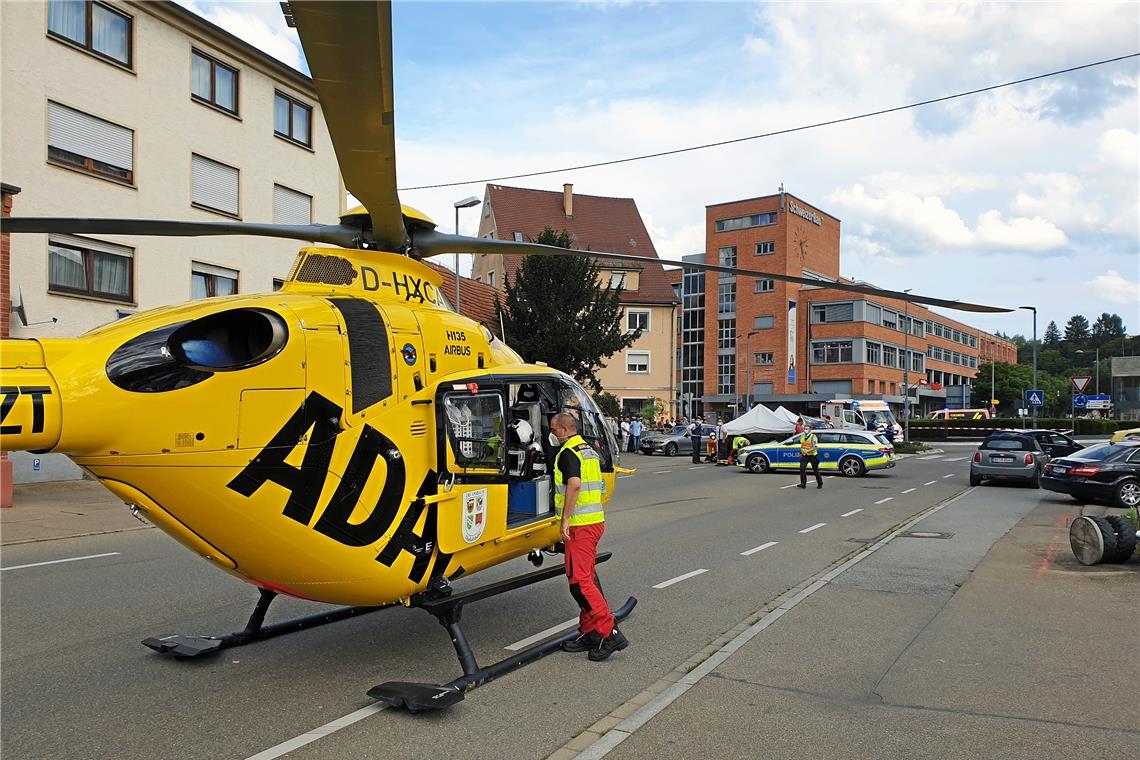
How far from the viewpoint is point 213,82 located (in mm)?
23656

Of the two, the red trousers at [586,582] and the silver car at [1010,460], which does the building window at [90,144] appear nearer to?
the red trousers at [586,582]

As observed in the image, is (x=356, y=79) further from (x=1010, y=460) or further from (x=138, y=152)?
(x=1010, y=460)

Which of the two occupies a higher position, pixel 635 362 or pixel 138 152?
pixel 138 152

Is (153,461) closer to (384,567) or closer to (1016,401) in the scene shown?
(384,567)

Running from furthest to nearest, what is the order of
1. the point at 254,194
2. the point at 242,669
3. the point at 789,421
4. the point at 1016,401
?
the point at 1016,401, the point at 789,421, the point at 254,194, the point at 242,669

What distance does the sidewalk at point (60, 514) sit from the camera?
12508 millimetres

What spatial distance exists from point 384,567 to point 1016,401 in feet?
338

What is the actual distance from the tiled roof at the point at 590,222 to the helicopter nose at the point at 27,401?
52.3 meters

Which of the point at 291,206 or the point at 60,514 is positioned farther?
the point at 291,206

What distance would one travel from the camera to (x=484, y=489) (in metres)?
6.18

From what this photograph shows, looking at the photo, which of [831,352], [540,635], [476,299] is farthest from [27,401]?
[831,352]

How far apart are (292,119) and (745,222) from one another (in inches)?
2144

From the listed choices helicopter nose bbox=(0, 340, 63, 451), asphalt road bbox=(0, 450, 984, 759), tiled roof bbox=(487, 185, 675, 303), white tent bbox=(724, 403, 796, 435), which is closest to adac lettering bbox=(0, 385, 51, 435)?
helicopter nose bbox=(0, 340, 63, 451)

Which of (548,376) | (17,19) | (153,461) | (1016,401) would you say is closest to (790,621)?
(548,376)
